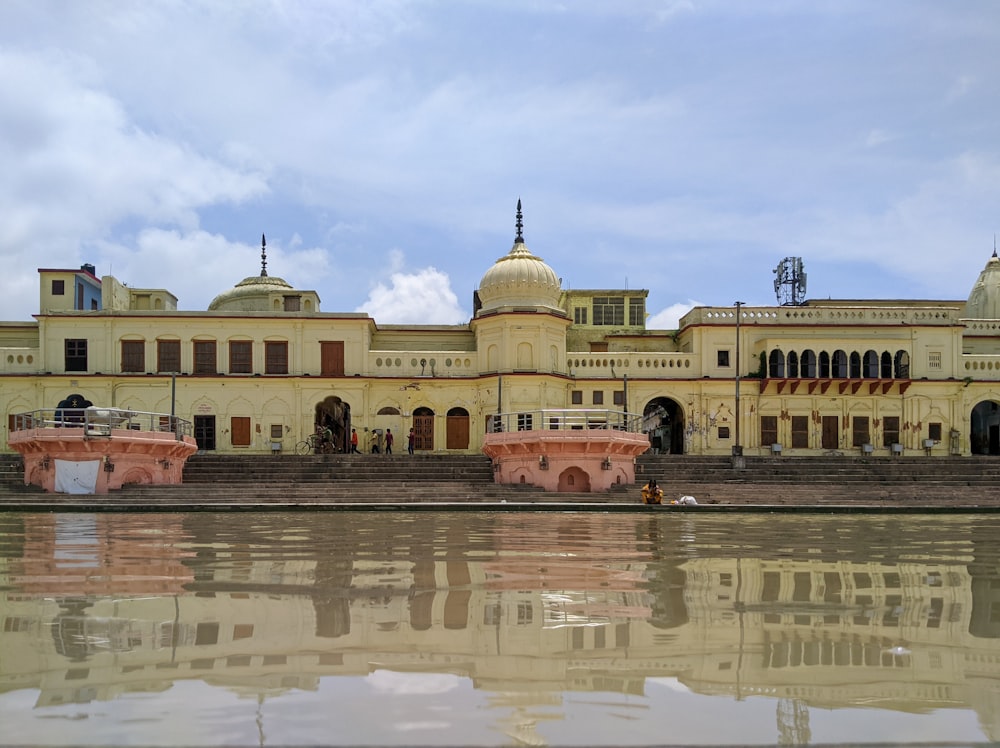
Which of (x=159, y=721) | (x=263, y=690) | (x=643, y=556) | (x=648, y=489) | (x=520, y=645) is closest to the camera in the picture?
(x=159, y=721)

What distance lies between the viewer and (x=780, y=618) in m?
7.54

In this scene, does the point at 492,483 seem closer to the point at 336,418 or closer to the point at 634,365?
the point at 634,365

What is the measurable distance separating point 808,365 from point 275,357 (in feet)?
69.6

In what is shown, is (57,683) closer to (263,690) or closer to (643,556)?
(263,690)

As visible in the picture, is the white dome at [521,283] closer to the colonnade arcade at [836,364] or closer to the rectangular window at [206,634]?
the colonnade arcade at [836,364]

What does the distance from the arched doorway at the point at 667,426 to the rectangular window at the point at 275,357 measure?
1428cm

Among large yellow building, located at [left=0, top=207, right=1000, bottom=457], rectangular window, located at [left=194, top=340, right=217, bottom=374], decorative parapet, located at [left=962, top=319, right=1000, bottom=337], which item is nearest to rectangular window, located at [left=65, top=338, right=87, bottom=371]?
large yellow building, located at [left=0, top=207, right=1000, bottom=457]

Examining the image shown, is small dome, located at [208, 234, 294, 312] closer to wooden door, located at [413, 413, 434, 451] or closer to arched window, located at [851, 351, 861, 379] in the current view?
wooden door, located at [413, 413, 434, 451]

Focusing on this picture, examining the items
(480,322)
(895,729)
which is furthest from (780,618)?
(480,322)

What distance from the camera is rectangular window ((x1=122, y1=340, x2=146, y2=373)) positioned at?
3969 centimetres

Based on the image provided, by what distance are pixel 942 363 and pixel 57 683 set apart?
4084 cm

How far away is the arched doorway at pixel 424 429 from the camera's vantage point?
4056 cm

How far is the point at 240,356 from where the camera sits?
1580 inches

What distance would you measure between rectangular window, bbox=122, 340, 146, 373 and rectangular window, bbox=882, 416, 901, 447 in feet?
96.7
